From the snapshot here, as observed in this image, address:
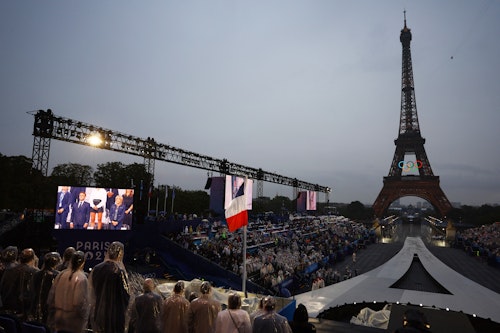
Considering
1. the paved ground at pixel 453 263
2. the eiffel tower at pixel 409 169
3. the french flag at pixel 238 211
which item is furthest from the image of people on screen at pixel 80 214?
the eiffel tower at pixel 409 169

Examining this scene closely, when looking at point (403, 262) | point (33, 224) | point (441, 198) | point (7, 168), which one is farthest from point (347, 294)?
point (441, 198)

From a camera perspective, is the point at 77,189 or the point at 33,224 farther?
the point at 33,224

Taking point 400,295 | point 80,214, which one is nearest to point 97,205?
point 80,214

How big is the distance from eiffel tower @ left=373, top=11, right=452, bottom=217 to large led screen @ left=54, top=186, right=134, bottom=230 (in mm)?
72885

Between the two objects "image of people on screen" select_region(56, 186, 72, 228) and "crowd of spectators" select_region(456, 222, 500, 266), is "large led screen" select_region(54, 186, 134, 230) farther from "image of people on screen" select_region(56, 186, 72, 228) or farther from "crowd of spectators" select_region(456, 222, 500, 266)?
"crowd of spectators" select_region(456, 222, 500, 266)

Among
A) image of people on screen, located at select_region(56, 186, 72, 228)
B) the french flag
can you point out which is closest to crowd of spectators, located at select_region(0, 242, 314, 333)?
the french flag

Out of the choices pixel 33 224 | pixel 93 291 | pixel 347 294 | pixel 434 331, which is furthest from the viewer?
pixel 33 224

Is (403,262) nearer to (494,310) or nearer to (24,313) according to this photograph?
(494,310)

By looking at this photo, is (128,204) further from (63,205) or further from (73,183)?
(73,183)

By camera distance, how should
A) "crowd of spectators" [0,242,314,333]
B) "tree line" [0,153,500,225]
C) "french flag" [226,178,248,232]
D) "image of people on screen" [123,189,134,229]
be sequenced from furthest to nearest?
"tree line" [0,153,500,225], "image of people on screen" [123,189,134,229], "french flag" [226,178,248,232], "crowd of spectators" [0,242,314,333]

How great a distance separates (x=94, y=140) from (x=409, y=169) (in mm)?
77729

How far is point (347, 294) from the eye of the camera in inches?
628

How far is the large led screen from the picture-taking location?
11.5 metres

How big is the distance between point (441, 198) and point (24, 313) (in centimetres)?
8294
